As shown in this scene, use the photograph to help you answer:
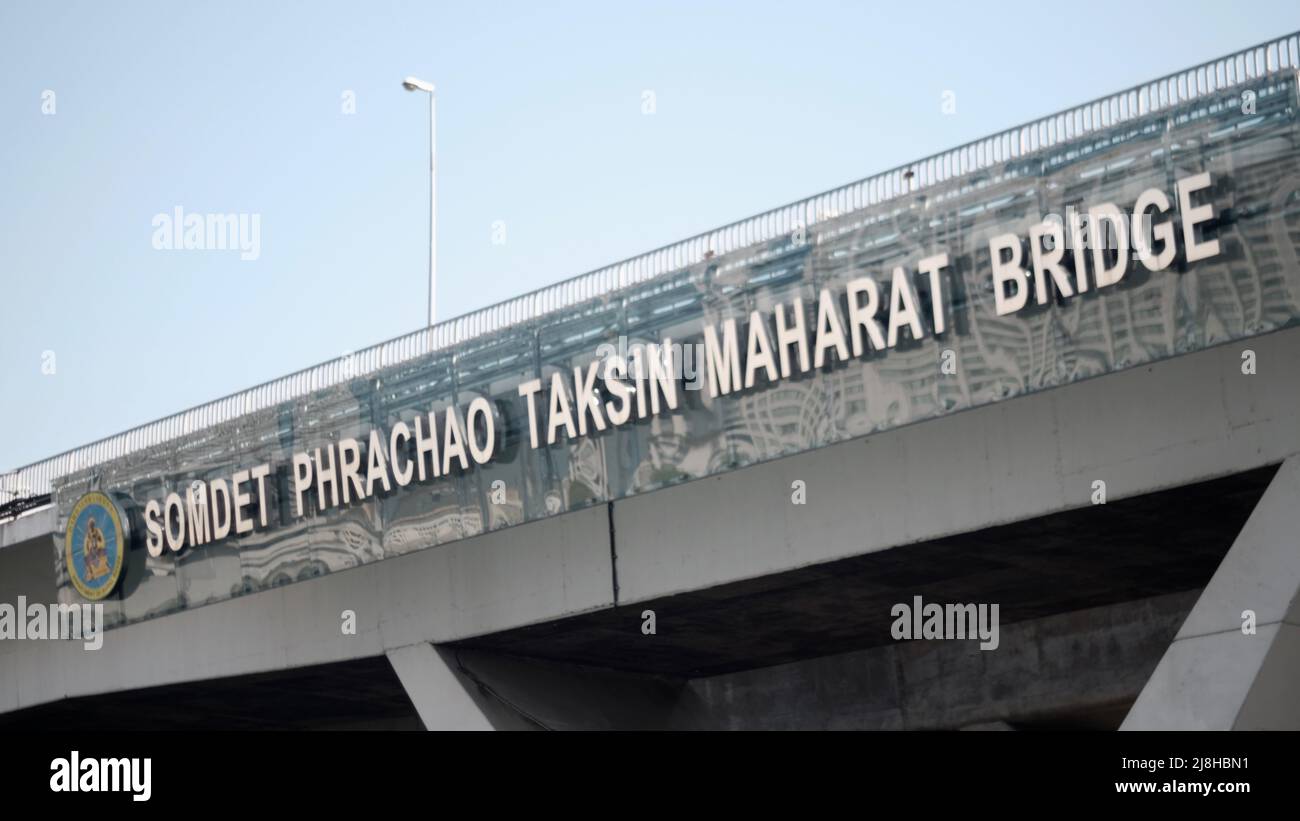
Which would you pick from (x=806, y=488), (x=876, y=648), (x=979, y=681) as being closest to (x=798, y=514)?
(x=806, y=488)

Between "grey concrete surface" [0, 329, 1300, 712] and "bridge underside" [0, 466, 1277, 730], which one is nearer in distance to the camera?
"grey concrete surface" [0, 329, 1300, 712]

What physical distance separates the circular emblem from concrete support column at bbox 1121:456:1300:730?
22177 mm

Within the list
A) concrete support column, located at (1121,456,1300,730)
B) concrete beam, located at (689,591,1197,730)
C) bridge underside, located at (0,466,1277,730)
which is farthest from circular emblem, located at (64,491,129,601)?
concrete support column, located at (1121,456,1300,730)

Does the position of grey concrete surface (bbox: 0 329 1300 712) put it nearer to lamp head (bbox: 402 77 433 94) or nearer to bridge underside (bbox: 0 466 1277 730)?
bridge underside (bbox: 0 466 1277 730)

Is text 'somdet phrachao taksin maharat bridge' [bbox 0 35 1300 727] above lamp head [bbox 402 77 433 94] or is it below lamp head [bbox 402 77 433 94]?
below

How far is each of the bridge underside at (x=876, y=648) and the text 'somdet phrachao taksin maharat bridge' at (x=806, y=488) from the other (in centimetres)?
8

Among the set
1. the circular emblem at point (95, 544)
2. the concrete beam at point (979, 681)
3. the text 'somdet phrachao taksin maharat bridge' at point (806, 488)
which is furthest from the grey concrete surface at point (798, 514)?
the concrete beam at point (979, 681)

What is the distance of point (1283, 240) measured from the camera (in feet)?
69.5

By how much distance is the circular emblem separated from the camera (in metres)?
35.3

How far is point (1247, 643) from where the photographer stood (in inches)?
818

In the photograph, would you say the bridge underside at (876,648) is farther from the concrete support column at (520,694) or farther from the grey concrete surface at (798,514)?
the grey concrete surface at (798,514)

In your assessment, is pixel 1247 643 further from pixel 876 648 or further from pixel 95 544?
pixel 95 544

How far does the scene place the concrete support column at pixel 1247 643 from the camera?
20.6 metres
